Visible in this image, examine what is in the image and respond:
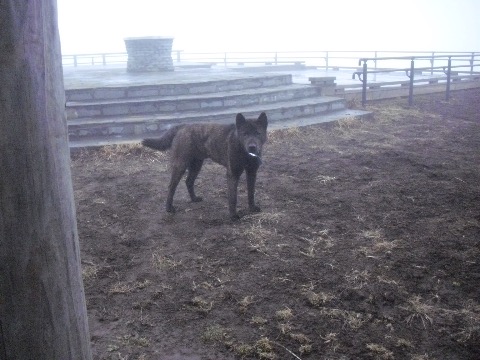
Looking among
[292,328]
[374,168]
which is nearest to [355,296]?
[292,328]

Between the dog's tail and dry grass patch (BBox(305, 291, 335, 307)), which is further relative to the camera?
the dog's tail

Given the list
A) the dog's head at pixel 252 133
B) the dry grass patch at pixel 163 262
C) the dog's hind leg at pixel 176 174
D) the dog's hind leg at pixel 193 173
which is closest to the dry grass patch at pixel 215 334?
the dry grass patch at pixel 163 262

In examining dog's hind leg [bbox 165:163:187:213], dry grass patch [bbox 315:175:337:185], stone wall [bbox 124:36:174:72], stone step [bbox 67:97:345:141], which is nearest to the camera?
dog's hind leg [bbox 165:163:187:213]

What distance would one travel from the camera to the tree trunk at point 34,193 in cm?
124

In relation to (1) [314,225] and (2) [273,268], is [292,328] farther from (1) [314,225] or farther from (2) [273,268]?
(1) [314,225]

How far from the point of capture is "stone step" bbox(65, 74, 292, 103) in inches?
410

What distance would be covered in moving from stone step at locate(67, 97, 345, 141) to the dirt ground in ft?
3.43

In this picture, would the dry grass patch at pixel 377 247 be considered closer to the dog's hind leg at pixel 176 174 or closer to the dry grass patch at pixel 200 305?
the dry grass patch at pixel 200 305

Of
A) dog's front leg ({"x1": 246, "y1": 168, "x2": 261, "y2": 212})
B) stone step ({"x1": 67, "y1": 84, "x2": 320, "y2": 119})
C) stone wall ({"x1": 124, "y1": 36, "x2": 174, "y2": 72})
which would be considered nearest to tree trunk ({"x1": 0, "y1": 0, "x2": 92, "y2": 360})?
dog's front leg ({"x1": 246, "y1": 168, "x2": 261, "y2": 212})

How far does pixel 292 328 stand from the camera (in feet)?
10.9

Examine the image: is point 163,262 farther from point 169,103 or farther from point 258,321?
point 169,103

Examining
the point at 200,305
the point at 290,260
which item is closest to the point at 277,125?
the point at 290,260

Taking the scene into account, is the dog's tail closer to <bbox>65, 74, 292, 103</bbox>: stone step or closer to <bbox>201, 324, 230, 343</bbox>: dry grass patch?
<bbox>201, 324, 230, 343</bbox>: dry grass patch

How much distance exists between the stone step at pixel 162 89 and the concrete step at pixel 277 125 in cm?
146
